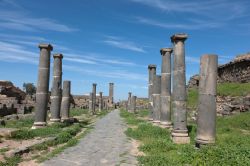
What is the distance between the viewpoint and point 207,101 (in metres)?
11.4

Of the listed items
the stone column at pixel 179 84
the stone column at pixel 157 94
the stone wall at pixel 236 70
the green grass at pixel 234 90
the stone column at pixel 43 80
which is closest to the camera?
the stone column at pixel 179 84

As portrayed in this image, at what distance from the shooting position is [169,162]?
9.28 metres

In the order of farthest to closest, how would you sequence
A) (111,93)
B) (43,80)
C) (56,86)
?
(111,93) → (56,86) → (43,80)

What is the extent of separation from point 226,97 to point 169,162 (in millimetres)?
16904

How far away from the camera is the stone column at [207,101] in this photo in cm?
1118

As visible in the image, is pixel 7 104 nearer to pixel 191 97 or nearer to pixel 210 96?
pixel 191 97

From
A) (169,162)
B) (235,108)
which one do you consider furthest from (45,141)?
(235,108)

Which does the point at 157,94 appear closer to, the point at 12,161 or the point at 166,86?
the point at 166,86

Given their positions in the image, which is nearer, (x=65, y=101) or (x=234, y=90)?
(x=65, y=101)

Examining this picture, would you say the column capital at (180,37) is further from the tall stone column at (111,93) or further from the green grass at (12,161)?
the tall stone column at (111,93)

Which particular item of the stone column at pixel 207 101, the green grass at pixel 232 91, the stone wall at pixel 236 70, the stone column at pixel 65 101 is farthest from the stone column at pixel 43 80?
the stone wall at pixel 236 70

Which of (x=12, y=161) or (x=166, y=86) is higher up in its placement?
(x=166, y=86)

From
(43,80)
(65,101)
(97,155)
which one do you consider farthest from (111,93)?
(97,155)

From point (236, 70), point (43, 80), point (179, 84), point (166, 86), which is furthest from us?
point (236, 70)
